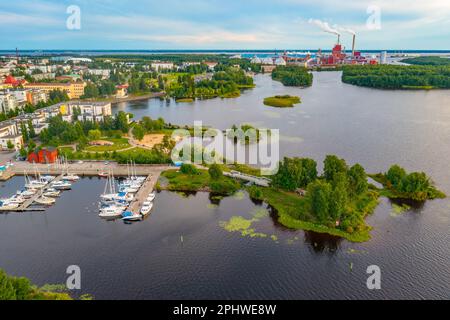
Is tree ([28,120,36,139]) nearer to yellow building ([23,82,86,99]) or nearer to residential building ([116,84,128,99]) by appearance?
yellow building ([23,82,86,99])

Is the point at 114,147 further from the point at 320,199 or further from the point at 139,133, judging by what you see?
the point at 320,199

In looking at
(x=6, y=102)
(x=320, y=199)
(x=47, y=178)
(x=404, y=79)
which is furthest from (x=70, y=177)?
(x=404, y=79)

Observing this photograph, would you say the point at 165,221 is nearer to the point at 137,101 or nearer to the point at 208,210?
the point at 208,210

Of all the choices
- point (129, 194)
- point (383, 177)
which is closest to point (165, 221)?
point (129, 194)

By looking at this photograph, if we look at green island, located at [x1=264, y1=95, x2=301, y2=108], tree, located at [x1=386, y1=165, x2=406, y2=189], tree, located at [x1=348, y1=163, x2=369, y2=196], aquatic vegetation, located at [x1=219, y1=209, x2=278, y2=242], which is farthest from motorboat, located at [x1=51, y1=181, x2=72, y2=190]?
green island, located at [x1=264, y1=95, x2=301, y2=108]

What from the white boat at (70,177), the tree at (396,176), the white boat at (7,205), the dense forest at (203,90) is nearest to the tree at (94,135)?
the white boat at (70,177)

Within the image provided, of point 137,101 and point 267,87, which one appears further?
point 267,87
